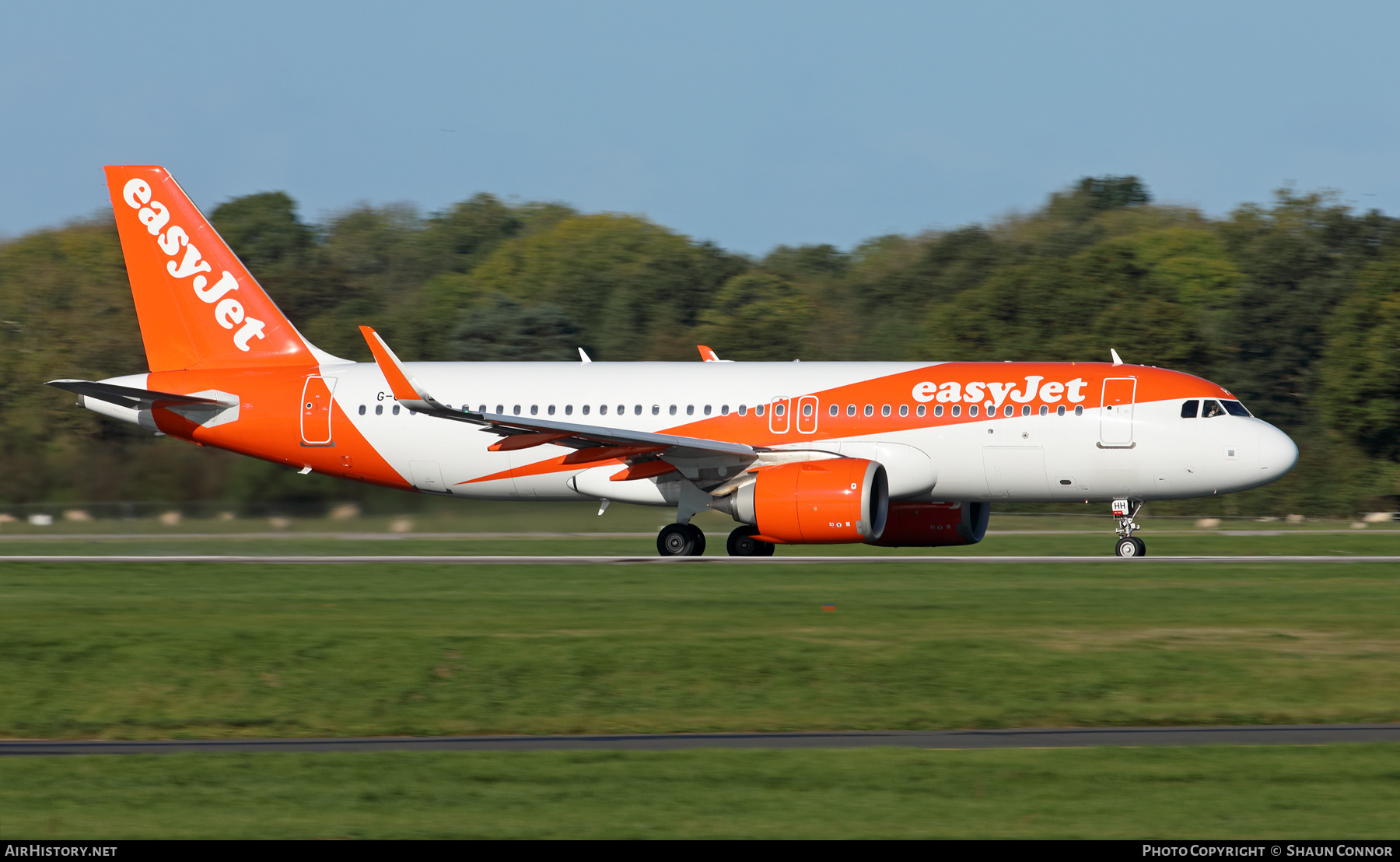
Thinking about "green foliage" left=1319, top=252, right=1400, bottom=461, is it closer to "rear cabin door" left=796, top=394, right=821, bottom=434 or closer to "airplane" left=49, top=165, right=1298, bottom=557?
"airplane" left=49, top=165, right=1298, bottom=557

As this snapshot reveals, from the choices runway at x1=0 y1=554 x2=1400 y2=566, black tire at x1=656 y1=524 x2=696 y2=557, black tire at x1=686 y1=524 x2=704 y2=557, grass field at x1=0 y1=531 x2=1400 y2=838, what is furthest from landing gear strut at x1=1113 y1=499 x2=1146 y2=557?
black tire at x1=656 y1=524 x2=696 y2=557

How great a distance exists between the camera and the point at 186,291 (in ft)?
110

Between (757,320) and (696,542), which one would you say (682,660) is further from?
(757,320)

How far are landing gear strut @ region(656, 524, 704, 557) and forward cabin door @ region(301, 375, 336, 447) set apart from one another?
726cm

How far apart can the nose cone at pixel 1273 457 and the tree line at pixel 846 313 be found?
17482 millimetres

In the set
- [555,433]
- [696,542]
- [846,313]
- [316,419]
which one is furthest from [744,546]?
[846,313]

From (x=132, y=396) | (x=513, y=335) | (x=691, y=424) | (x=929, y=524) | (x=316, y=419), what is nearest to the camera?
(x=691, y=424)

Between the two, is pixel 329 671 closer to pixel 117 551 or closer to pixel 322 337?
pixel 117 551

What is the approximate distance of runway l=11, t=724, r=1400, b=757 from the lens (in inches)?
491

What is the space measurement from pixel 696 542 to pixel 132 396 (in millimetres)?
11329

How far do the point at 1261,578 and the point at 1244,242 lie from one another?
6277cm

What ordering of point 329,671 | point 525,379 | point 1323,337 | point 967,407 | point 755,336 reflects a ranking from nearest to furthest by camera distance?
point 329,671 → point 967,407 → point 525,379 → point 1323,337 → point 755,336
